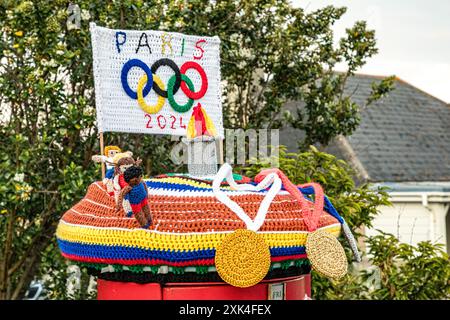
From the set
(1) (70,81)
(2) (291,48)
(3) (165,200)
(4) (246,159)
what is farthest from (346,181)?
(3) (165,200)

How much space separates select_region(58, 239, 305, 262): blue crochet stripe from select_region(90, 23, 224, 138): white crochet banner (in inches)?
22.8

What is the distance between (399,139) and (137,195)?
844cm

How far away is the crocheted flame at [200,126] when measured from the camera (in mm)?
2826

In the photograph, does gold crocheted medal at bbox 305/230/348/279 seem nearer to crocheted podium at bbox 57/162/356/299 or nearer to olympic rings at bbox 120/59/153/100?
crocheted podium at bbox 57/162/356/299

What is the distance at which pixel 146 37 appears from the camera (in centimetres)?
304

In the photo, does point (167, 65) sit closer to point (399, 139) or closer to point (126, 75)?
point (126, 75)

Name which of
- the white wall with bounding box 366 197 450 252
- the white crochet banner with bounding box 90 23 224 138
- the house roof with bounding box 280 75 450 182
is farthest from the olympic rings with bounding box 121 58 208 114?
the house roof with bounding box 280 75 450 182

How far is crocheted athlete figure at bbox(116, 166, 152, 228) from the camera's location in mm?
2250

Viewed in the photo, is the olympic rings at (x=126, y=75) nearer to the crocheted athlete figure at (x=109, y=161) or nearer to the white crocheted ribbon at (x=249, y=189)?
the crocheted athlete figure at (x=109, y=161)

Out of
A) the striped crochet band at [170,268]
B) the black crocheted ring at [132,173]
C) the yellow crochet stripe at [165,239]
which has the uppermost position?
the black crocheted ring at [132,173]

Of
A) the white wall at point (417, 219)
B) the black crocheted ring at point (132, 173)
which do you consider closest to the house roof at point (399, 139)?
the white wall at point (417, 219)

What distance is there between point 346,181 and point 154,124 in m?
2.11
